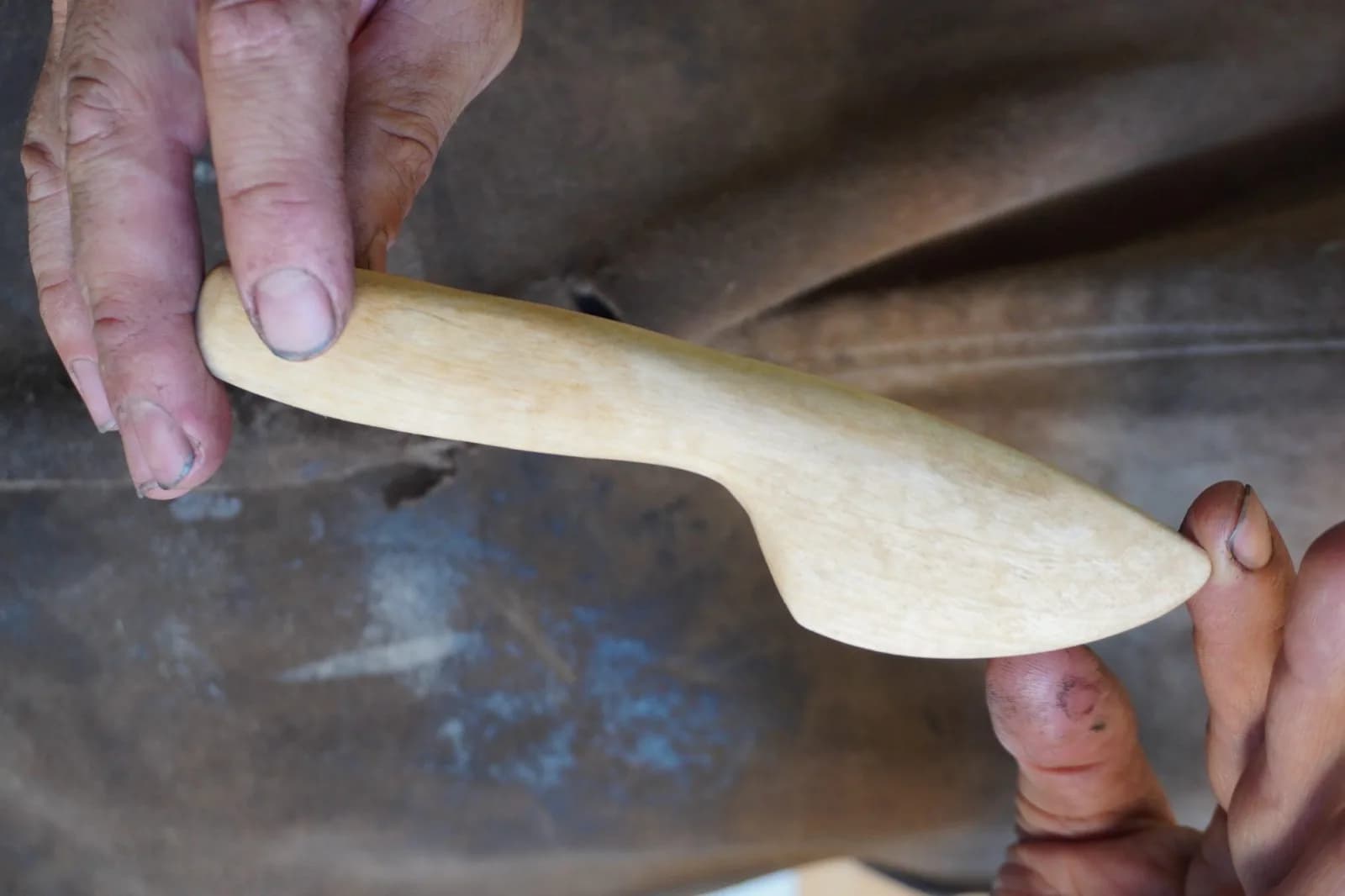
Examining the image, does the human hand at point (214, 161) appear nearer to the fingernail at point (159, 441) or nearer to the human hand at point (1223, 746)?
the fingernail at point (159, 441)

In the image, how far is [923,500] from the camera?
1.50 feet

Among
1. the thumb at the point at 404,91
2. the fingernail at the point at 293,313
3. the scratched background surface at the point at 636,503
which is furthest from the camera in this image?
the scratched background surface at the point at 636,503

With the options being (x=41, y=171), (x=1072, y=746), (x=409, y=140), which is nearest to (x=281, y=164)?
(x=409, y=140)

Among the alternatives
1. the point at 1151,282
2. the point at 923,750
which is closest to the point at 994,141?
the point at 1151,282

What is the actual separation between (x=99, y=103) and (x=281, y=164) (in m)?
0.12

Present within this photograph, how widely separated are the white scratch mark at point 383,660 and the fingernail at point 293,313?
298 mm

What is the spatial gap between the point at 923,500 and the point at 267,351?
246 mm

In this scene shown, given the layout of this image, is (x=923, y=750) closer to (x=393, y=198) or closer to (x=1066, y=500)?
(x=1066, y=500)

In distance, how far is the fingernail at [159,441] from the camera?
1.54ft

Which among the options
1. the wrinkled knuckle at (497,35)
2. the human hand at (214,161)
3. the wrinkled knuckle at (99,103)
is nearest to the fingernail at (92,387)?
the human hand at (214,161)

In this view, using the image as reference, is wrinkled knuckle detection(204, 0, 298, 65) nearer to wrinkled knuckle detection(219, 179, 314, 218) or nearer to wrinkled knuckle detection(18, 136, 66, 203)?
wrinkled knuckle detection(219, 179, 314, 218)

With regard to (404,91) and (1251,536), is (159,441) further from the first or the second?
(1251,536)

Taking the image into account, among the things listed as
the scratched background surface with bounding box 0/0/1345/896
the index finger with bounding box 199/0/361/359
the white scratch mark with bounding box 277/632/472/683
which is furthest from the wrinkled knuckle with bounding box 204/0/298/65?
the white scratch mark with bounding box 277/632/472/683

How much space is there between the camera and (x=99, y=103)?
49 centimetres
